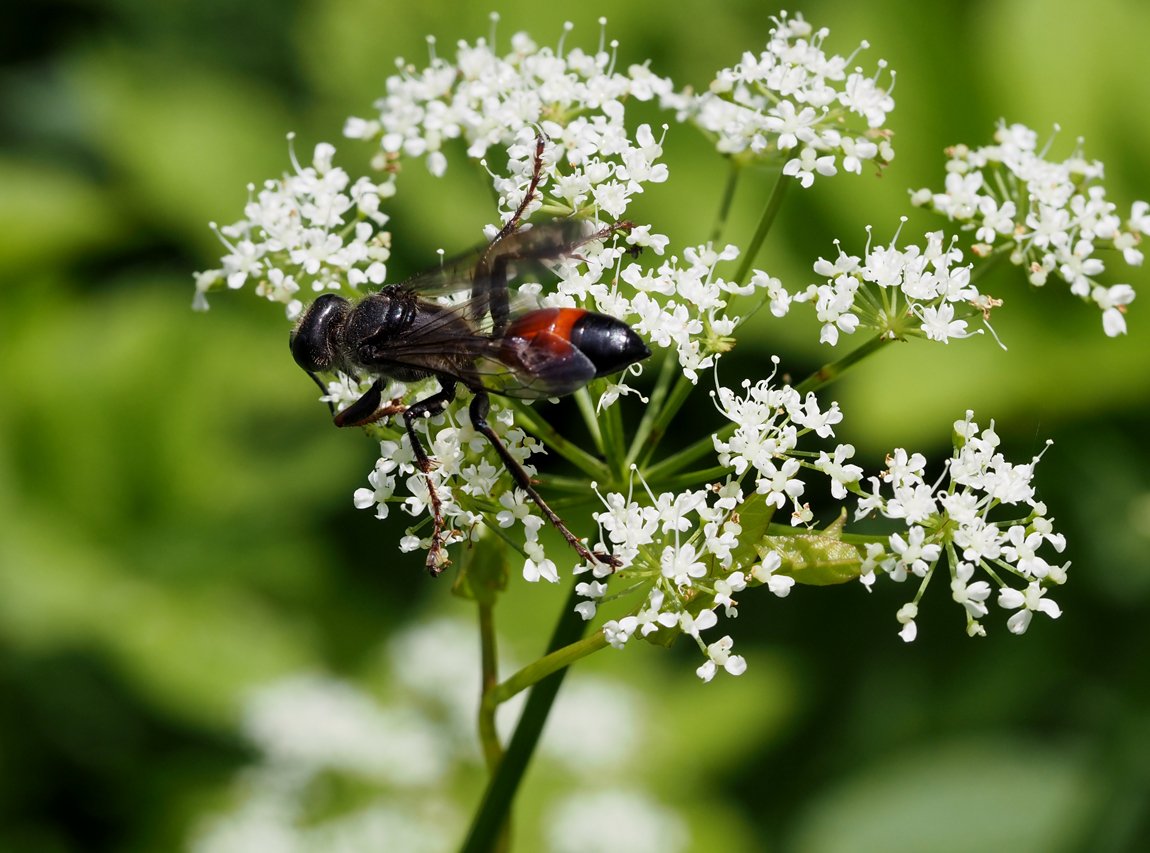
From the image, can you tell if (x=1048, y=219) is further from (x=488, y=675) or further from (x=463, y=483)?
(x=488, y=675)

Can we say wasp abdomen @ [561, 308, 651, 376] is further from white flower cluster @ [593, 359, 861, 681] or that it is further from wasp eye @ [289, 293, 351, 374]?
wasp eye @ [289, 293, 351, 374]

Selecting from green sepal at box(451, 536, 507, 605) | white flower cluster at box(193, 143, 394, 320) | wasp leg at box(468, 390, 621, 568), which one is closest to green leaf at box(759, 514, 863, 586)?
wasp leg at box(468, 390, 621, 568)

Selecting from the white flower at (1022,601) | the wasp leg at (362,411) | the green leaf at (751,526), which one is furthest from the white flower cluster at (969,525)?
the wasp leg at (362,411)

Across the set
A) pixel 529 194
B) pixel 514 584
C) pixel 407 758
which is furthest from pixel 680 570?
pixel 514 584

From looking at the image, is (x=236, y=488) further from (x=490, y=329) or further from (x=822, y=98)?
(x=822, y=98)

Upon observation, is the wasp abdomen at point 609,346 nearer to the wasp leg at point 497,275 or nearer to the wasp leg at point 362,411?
the wasp leg at point 497,275

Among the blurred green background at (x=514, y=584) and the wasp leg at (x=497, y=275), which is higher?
the blurred green background at (x=514, y=584)
